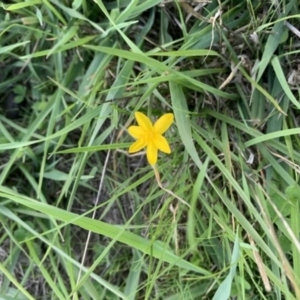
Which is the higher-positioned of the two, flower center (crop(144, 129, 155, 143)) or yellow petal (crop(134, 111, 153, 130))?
yellow petal (crop(134, 111, 153, 130))

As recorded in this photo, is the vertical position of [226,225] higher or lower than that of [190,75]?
lower

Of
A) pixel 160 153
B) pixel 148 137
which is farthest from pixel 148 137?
pixel 160 153

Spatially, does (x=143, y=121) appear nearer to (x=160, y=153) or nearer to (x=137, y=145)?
(x=137, y=145)

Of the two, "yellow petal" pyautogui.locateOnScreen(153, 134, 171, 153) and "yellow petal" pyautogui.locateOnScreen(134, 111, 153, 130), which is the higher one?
"yellow petal" pyautogui.locateOnScreen(134, 111, 153, 130)

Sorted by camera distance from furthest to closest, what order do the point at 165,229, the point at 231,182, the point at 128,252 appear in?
the point at 128,252, the point at 165,229, the point at 231,182

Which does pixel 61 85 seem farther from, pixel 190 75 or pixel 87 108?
pixel 190 75

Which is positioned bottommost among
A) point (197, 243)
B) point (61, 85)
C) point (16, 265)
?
point (16, 265)

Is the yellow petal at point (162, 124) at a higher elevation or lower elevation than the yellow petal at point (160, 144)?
higher

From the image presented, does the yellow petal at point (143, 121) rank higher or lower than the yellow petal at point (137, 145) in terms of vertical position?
higher

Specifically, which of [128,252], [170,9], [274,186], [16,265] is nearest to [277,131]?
[274,186]
